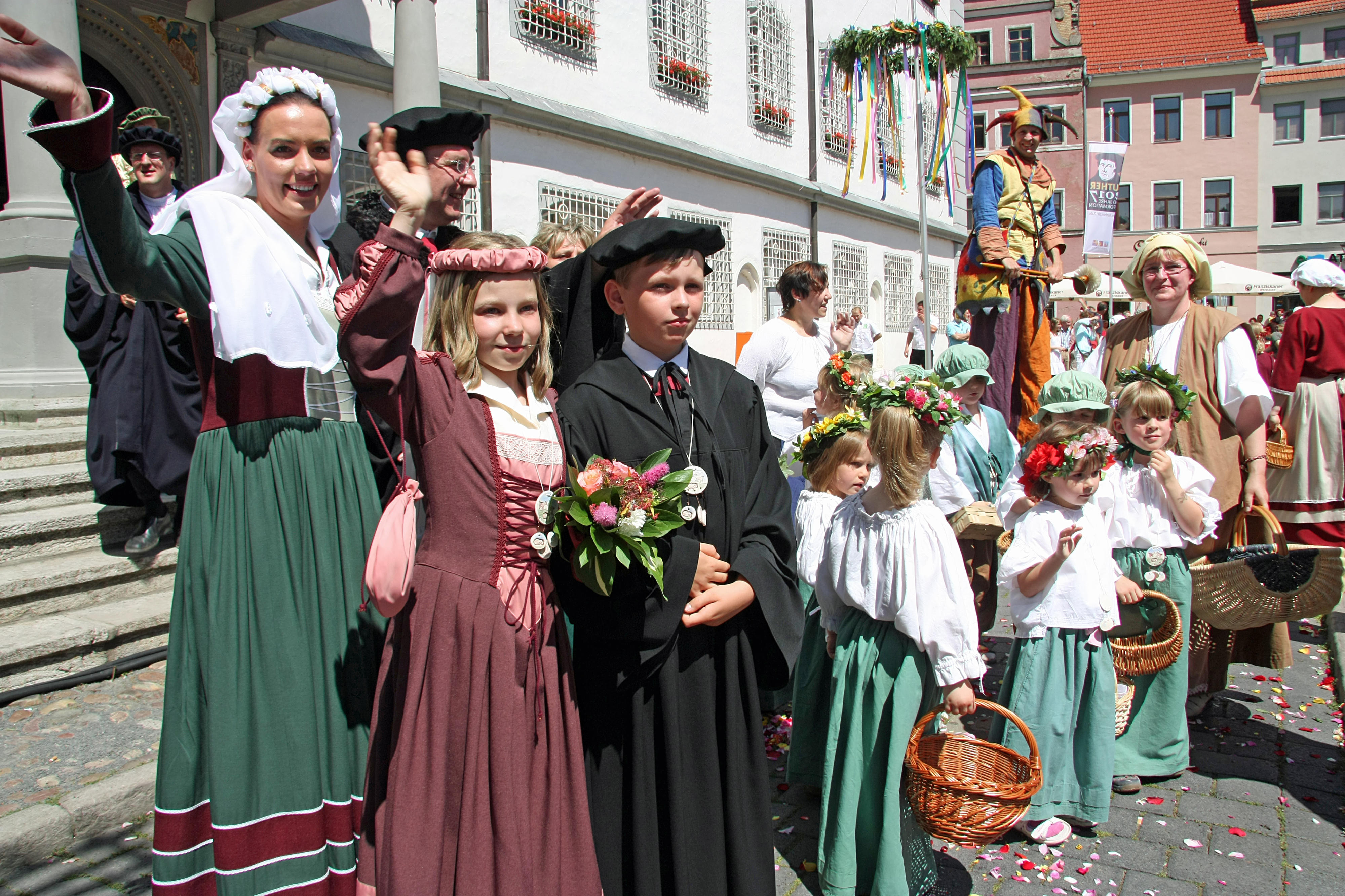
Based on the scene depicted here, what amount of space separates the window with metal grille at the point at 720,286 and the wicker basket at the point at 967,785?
10.1 meters

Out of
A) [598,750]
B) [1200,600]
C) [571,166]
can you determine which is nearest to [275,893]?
[598,750]

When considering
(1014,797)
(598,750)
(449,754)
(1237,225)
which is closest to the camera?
(449,754)

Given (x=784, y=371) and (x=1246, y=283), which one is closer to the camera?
(x=784, y=371)

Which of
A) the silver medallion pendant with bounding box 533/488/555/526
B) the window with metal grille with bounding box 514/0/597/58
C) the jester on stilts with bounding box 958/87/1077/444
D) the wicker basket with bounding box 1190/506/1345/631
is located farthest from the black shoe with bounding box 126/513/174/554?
the window with metal grille with bounding box 514/0/597/58

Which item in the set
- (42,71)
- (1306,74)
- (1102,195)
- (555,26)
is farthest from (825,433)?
(1306,74)

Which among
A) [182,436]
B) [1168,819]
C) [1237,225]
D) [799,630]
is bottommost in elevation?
[1168,819]

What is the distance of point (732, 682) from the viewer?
2.36 metres

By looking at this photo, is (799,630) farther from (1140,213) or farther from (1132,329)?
(1140,213)

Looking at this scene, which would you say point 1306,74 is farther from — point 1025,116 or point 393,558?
point 393,558

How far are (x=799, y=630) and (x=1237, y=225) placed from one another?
145 feet

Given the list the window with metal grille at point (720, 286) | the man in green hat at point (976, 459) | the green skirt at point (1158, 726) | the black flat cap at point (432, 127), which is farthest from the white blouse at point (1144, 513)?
the window with metal grille at point (720, 286)

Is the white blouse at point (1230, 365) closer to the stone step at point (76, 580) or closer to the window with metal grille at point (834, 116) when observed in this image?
the stone step at point (76, 580)

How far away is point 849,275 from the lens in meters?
17.7

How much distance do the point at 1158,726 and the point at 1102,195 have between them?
10689 mm
